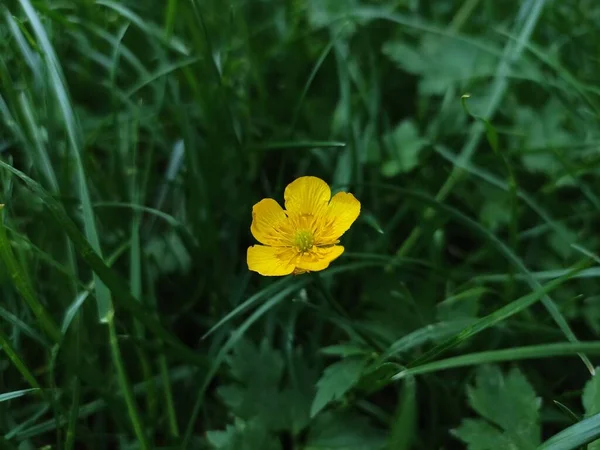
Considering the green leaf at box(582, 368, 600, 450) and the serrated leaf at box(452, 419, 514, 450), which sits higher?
the green leaf at box(582, 368, 600, 450)

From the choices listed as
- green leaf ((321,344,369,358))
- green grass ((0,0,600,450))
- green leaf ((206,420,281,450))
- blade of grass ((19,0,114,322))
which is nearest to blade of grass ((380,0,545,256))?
green grass ((0,0,600,450))

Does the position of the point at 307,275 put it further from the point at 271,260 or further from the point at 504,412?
the point at 504,412

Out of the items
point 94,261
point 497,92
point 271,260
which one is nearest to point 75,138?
point 94,261

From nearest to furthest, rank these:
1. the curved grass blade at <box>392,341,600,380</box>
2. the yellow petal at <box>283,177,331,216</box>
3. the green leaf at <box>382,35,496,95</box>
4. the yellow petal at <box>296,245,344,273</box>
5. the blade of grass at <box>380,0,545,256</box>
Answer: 1. the curved grass blade at <box>392,341,600,380</box>
2. the yellow petal at <box>296,245,344,273</box>
3. the yellow petal at <box>283,177,331,216</box>
4. the blade of grass at <box>380,0,545,256</box>
5. the green leaf at <box>382,35,496,95</box>

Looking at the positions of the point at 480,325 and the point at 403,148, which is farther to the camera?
the point at 403,148

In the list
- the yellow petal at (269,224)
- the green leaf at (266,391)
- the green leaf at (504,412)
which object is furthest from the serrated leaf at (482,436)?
the yellow petal at (269,224)

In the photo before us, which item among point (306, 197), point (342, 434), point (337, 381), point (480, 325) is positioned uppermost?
point (306, 197)

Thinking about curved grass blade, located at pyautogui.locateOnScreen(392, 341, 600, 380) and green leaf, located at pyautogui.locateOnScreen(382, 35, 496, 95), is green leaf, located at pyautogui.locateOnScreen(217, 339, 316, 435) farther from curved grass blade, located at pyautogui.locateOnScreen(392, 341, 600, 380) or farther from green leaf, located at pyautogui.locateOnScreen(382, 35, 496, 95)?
green leaf, located at pyautogui.locateOnScreen(382, 35, 496, 95)
